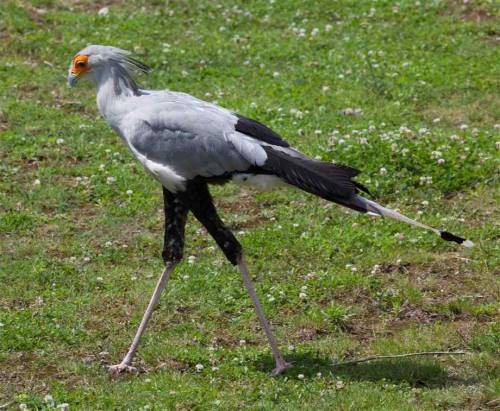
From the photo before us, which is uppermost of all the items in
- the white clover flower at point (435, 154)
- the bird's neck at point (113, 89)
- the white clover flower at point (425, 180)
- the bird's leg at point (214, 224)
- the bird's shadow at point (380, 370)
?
the bird's neck at point (113, 89)

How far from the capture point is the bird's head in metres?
7.15

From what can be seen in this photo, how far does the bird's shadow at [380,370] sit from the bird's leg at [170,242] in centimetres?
79

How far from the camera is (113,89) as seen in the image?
7047mm

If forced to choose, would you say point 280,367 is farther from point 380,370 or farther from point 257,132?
point 257,132

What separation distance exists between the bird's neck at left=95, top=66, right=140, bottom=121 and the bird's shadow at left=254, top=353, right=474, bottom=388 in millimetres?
1951

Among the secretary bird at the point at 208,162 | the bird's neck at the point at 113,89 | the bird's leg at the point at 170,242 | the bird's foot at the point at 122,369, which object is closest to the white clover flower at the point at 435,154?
the secretary bird at the point at 208,162

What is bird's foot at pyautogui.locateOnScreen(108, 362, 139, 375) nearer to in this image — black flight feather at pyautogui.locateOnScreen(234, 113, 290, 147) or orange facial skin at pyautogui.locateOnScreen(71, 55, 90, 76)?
black flight feather at pyautogui.locateOnScreen(234, 113, 290, 147)

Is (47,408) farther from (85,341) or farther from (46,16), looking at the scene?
(46,16)

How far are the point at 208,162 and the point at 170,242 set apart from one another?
69cm

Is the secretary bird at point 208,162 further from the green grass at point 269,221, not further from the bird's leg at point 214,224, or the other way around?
the green grass at point 269,221

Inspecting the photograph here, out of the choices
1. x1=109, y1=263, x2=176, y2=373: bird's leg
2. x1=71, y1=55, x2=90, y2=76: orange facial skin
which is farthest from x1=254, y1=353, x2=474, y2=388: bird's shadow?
x1=71, y1=55, x2=90, y2=76: orange facial skin

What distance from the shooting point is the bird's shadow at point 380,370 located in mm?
6457

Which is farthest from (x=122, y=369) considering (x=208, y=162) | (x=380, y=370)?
(x=380, y=370)

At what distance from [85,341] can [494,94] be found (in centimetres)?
572
